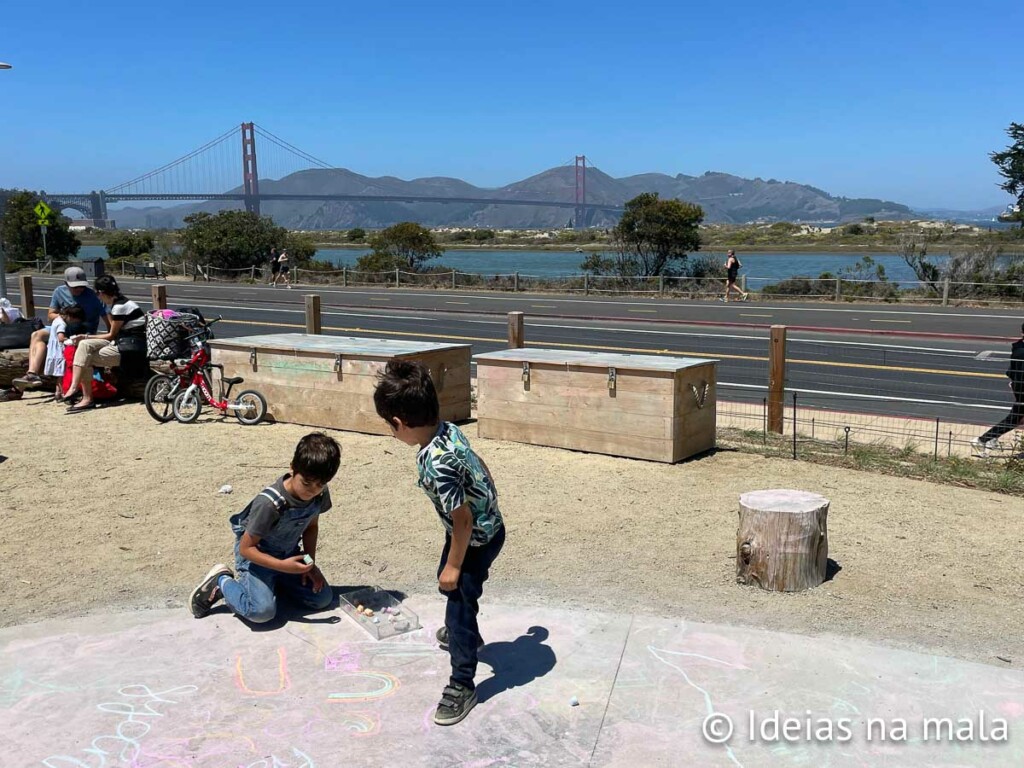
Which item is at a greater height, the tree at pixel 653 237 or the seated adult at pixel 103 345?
the tree at pixel 653 237

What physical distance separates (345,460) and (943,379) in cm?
993

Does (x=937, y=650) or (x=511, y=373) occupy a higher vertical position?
(x=511, y=373)

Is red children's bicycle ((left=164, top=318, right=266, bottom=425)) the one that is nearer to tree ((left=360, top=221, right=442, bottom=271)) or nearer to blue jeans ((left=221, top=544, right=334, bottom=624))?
blue jeans ((left=221, top=544, right=334, bottom=624))

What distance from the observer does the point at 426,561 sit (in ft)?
20.3

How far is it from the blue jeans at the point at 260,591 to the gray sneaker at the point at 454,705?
1.30 m

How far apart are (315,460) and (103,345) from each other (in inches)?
294

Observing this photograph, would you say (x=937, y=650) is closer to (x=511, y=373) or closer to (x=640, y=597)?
(x=640, y=597)

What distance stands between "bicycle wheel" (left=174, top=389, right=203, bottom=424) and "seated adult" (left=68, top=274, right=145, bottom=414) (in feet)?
4.33

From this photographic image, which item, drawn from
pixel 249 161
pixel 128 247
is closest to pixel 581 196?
pixel 249 161

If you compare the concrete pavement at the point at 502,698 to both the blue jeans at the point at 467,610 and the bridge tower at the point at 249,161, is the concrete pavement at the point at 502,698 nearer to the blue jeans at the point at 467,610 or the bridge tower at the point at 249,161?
the blue jeans at the point at 467,610

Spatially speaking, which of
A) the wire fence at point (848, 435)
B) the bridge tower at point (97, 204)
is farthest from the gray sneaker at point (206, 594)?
the bridge tower at point (97, 204)

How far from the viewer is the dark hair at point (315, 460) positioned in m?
4.73

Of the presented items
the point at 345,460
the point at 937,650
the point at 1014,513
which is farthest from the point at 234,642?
the point at 1014,513

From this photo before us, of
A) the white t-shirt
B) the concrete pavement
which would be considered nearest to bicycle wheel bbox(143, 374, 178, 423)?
the white t-shirt
